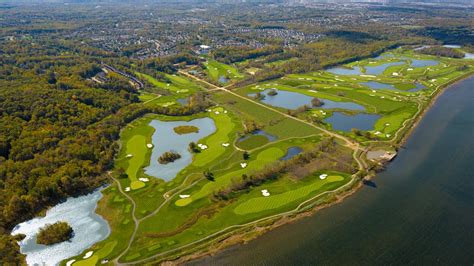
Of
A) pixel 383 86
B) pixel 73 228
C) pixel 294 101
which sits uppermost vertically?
pixel 383 86

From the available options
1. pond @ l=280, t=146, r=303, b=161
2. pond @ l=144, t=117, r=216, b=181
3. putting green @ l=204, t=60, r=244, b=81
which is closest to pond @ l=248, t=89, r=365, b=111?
pond @ l=144, t=117, r=216, b=181

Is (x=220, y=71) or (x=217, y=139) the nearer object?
(x=217, y=139)

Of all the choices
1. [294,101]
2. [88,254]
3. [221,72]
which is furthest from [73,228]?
[221,72]

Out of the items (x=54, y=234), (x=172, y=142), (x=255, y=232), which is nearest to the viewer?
(x=54, y=234)

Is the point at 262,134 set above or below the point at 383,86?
below

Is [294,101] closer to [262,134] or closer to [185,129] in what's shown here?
[262,134]

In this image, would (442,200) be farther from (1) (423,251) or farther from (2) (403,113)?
(2) (403,113)

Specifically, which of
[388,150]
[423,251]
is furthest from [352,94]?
[423,251]
